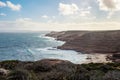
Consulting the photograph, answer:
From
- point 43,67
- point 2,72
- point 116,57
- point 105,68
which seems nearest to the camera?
point 2,72

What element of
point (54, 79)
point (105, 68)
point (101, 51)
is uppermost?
point (54, 79)

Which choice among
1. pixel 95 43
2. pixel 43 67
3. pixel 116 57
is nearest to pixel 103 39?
pixel 95 43

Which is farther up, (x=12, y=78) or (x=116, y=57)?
(x=12, y=78)

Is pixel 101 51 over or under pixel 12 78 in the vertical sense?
under

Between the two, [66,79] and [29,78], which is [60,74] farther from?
[29,78]

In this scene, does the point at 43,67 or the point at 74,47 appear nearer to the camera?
the point at 43,67

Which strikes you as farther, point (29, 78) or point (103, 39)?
point (103, 39)

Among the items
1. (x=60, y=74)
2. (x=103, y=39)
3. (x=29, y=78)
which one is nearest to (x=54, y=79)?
(x=60, y=74)

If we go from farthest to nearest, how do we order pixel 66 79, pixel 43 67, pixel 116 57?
pixel 116 57, pixel 43 67, pixel 66 79

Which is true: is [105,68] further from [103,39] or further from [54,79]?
[103,39]
